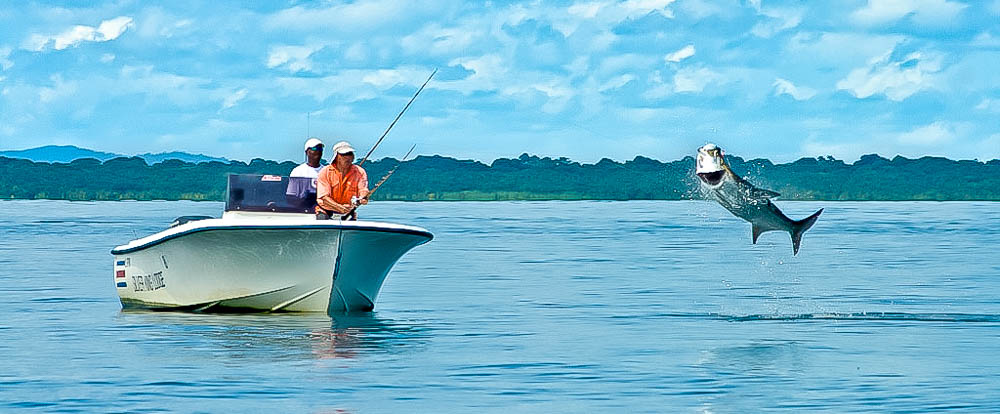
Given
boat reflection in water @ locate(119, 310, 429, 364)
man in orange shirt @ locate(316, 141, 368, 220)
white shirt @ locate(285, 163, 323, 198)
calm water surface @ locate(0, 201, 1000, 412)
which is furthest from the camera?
white shirt @ locate(285, 163, 323, 198)

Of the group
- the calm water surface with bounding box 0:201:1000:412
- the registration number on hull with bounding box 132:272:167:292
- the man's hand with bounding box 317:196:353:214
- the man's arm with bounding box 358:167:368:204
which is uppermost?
the man's arm with bounding box 358:167:368:204

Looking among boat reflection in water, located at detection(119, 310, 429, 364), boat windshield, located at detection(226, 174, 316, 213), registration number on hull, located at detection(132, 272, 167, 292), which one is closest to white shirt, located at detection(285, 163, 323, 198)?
boat windshield, located at detection(226, 174, 316, 213)

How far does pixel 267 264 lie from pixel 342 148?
202 centimetres

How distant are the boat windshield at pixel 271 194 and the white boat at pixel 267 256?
1 centimetres

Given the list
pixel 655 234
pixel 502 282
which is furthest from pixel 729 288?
pixel 655 234

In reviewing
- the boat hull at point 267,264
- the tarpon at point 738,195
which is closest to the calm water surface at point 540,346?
the boat hull at point 267,264

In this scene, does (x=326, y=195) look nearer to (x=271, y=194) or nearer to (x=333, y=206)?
(x=333, y=206)

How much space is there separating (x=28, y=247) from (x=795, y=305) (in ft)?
92.9

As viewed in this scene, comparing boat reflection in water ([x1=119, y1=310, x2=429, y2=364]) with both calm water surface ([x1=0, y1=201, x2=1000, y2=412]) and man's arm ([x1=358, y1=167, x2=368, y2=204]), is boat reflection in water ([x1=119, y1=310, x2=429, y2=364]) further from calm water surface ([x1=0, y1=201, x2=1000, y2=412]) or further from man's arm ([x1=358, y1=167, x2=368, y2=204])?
man's arm ([x1=358, y1=167, x2=368, y2=204])

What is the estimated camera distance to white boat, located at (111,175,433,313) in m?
21.0

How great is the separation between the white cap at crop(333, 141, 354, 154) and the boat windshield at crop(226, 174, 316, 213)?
977 mm

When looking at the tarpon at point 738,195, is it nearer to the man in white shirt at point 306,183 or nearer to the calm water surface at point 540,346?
the calm water surface at point 540,346

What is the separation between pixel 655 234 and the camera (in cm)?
6266

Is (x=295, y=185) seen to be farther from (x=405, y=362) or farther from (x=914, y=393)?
(x=914, y=393)
